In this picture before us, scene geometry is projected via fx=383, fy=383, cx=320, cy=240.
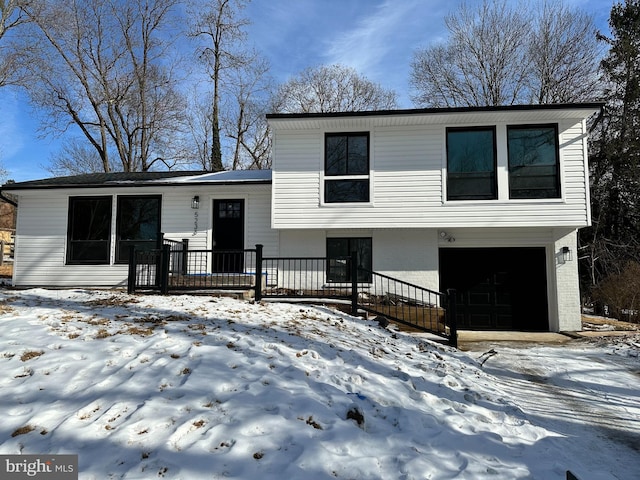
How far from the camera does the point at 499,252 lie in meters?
11.2

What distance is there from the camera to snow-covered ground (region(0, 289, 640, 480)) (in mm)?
2531

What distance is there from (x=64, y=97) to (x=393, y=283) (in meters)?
21.2

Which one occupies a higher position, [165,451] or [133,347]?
[133,347]

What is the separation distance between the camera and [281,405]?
3.17 meters

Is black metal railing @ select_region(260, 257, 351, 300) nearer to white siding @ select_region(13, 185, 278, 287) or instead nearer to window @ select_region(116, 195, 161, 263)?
white siding @ select_region(13, 185, 278, 287)

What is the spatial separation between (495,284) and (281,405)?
32.4 feet

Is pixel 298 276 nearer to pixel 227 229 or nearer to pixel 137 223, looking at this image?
pixel 227 229

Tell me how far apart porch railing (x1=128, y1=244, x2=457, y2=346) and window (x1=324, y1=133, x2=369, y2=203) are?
1898 mm

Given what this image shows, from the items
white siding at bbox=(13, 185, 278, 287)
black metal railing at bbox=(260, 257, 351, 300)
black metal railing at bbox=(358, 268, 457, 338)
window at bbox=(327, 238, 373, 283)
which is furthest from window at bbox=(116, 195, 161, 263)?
black metal railing at bbox=(358, 268, 457, 338)

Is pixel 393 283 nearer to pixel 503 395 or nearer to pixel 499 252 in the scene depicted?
pixel 499 252

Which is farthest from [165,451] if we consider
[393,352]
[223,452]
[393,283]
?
[393,283]

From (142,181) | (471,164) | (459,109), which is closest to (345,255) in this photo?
(471,164)

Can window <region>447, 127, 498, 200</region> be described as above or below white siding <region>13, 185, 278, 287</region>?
above

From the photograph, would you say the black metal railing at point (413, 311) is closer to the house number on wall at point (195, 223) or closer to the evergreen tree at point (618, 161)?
the house number on wall at point (195, 223)
